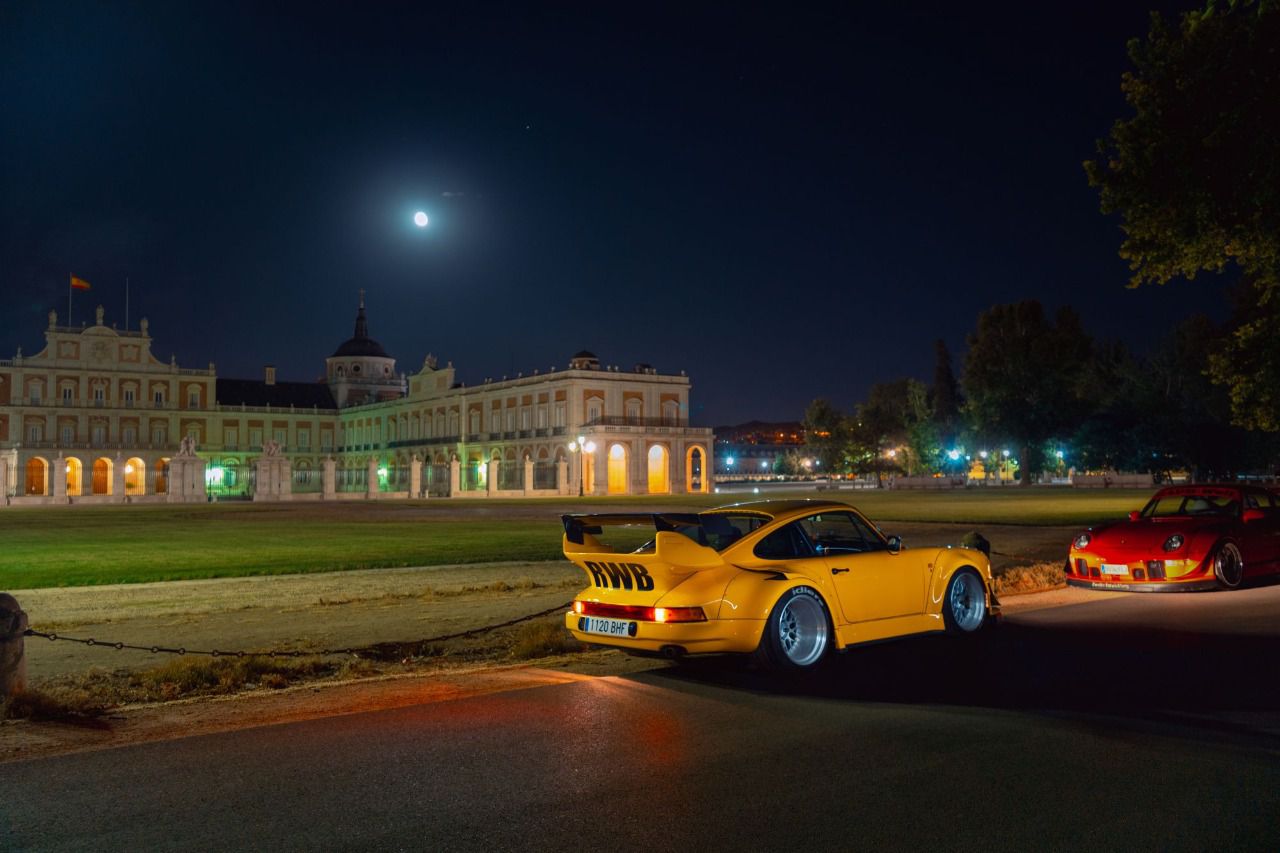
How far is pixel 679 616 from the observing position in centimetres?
791

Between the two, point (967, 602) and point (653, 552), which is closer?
point (653, 552)

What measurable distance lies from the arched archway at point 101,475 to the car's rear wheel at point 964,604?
4419 inches

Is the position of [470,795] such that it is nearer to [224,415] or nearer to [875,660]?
[875,660]

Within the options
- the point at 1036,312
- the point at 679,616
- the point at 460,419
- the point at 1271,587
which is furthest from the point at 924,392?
the point at 679,616

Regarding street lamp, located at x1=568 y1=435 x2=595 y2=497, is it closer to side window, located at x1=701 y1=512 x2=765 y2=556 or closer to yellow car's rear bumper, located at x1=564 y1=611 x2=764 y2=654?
side window, located at x1=701 y1=512 x2=765 y2=556

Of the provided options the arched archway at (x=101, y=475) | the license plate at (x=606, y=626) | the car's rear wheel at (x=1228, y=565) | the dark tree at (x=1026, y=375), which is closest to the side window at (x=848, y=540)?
the license plate at (x=606, y=626)

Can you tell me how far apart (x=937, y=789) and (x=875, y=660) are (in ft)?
12.5

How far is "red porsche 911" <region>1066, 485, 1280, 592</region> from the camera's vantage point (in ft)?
Result: 42.3

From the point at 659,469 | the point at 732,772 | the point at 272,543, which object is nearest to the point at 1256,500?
the point at 732,772

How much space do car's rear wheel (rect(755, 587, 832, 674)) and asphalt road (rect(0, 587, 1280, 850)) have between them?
25cm

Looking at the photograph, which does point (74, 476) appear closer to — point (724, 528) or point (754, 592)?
point (724, 528)

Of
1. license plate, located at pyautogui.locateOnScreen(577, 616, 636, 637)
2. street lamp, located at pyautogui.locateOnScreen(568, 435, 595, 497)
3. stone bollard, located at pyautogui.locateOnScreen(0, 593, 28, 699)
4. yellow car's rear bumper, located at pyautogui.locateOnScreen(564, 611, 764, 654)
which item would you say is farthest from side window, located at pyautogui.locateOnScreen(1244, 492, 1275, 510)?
street lamp, located at pyautogui.locateOnScreen(568, 435, 595, 497)

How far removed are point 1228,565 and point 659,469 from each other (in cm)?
8143

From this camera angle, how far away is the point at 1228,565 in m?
13.1
